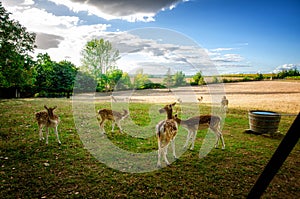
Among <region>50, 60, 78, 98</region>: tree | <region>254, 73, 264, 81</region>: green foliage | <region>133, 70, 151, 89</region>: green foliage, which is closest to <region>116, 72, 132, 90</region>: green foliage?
<region>133, 70, 151, 89</region>: green foliage

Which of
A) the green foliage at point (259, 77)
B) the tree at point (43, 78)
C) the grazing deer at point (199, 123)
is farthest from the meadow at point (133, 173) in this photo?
the green foliage at point (259, 77)

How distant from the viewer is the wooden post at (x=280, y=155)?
2234 millimetres

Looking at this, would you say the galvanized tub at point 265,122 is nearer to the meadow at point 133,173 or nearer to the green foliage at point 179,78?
the meadow at point 133,173

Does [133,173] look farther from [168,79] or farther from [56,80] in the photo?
[56,80]

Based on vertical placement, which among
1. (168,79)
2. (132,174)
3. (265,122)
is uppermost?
(168,79)

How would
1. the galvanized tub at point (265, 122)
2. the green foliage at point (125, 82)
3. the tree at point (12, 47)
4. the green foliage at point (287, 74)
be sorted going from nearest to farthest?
1. the green foliage at point (125, 82)
2. the galvanized tub at point (265, 122)
3. the tree at point (12, 47)
4. the green foliage at point (287, 74)

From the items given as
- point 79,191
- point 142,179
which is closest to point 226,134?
point 142,179

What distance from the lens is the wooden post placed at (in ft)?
7.33

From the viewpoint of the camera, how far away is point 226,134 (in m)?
9.95

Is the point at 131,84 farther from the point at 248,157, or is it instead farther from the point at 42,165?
the point at 248,157

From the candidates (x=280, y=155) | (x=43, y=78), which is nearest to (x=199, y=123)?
(x=280, y=155)

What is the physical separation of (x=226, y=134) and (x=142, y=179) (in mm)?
6183

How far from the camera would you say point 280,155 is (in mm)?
2361

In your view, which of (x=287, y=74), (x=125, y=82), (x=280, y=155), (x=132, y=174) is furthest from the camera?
(x=287, y=74)
